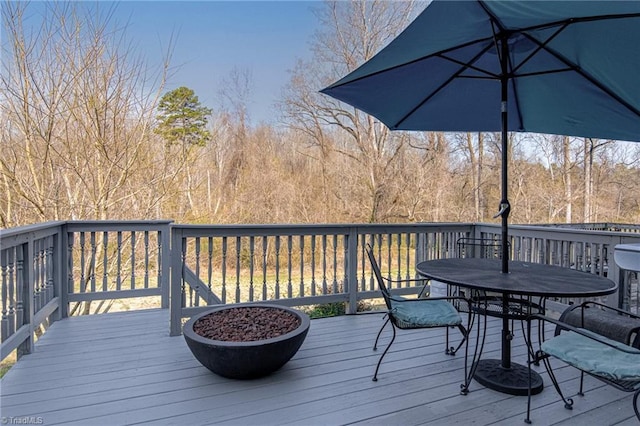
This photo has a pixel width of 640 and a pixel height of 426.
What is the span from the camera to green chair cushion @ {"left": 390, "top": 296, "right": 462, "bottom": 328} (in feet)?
7.94

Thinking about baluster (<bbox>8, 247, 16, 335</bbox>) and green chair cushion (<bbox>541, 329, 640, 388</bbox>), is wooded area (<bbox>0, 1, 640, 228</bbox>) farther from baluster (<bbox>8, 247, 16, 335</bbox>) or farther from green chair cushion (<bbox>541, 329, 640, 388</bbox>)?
green chair cushion (<bbox>541, 329, 640, 388</bbox>)

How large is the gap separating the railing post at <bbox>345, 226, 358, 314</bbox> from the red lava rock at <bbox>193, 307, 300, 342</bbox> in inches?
46.2

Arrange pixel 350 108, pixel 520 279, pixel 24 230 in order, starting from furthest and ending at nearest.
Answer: pixel 350 108 → pixel 24 230 → pixel 520 279

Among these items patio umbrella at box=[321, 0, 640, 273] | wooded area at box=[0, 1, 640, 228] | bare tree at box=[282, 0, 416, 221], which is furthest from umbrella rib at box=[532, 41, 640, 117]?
bare tree at box=[282, 0, 416, 221]

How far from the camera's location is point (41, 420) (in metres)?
1.95

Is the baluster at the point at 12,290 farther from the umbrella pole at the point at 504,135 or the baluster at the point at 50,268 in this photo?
the umbrella pole at the point at 504,135

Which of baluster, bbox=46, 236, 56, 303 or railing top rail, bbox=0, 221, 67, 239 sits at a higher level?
railing top rail, bbox=0, 221, 67, 239

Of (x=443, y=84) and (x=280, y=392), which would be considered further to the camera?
(x=443, y=84)

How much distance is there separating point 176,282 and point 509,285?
8.80 ft

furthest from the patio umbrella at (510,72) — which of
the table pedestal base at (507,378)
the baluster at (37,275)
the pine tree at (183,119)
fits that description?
the pine tree at (183,119)

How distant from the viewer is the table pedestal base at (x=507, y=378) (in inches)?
89.4

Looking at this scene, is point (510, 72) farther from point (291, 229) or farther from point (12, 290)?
point (12, 290)

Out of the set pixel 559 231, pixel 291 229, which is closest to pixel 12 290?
pixel 291 229

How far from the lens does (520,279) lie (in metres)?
2.24
